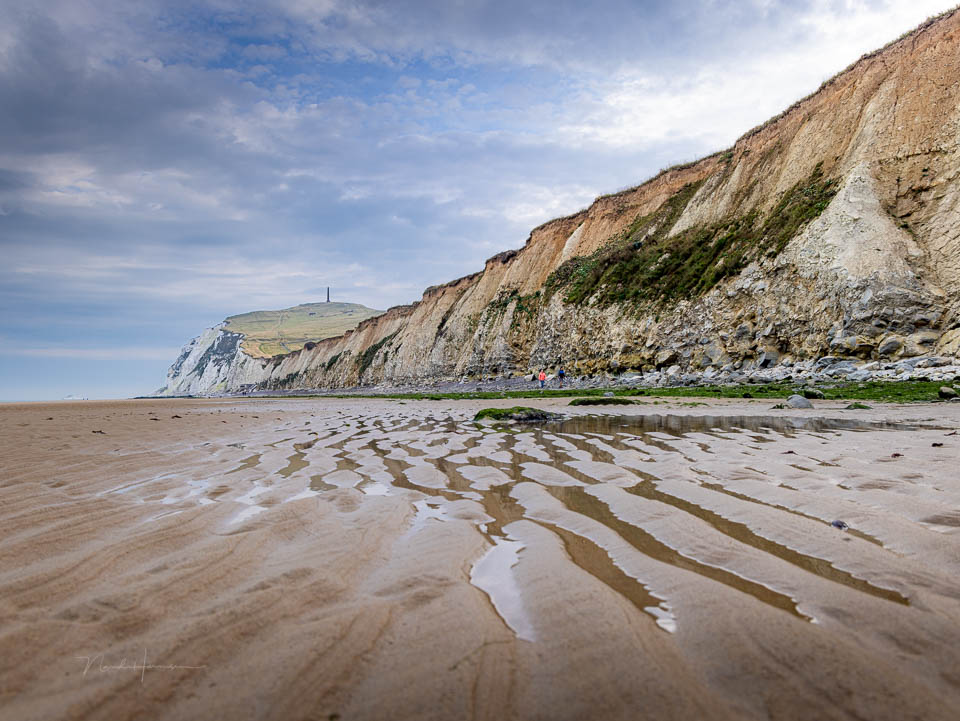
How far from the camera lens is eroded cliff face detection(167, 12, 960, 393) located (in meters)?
16.7

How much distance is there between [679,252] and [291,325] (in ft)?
474

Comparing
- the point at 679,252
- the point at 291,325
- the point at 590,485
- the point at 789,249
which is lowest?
the point at 590,485

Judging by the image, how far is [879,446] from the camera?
5016 mm

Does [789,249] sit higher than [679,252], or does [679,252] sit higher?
[679,252]

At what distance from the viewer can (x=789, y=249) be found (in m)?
20.4

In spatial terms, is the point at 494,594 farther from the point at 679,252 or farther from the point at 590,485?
the point at 679,252

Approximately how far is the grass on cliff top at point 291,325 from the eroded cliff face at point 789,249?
2471 inches

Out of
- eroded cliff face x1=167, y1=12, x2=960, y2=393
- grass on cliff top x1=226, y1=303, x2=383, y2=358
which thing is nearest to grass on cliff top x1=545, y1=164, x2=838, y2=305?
eroded cliff face x1=167, y1=12, x2=960, y2=393

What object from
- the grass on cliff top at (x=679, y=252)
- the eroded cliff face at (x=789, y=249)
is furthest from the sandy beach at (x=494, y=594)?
the grass on cliff top at (x=679, y=252)

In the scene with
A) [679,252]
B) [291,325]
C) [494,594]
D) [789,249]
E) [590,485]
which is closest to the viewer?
[494,594]

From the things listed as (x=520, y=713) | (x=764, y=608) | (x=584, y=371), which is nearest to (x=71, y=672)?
(x=520, y=713)

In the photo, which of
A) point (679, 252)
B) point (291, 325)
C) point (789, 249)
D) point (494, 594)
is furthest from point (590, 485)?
point (291, 325)

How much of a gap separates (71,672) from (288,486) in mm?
2797

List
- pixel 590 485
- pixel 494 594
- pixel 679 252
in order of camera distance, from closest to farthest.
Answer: pixel 494 594 → pixel 590 485 → pixel 679 252
